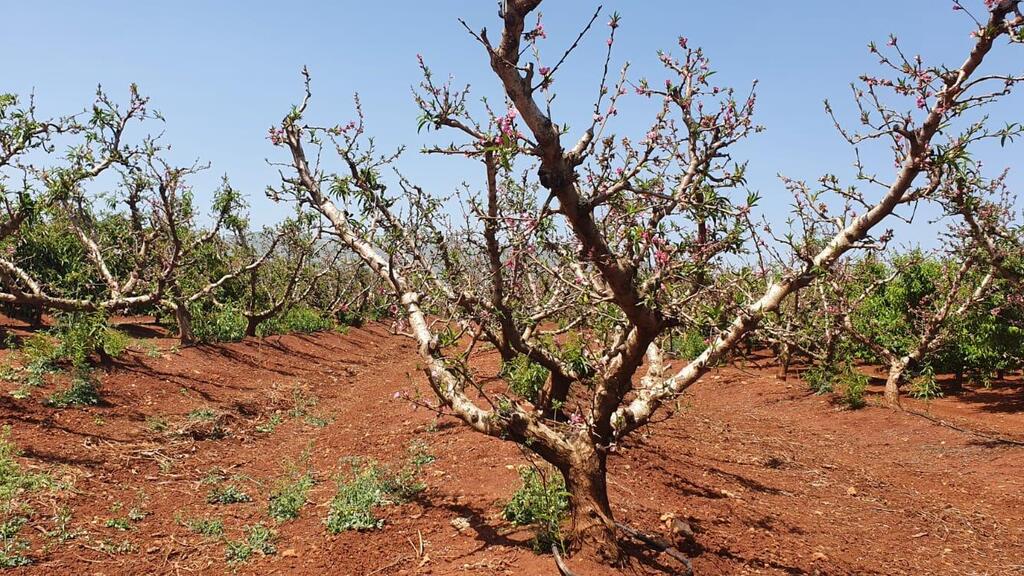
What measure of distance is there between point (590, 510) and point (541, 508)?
2.07 ft

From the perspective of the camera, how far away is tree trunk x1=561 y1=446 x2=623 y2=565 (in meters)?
4.76

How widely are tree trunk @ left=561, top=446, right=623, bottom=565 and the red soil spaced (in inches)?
9.2

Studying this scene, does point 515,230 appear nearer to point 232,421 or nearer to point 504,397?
point 504,397

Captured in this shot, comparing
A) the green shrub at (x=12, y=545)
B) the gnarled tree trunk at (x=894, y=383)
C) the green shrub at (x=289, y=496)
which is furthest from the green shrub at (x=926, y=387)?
Result: the green shrub at (x=12, y=545)

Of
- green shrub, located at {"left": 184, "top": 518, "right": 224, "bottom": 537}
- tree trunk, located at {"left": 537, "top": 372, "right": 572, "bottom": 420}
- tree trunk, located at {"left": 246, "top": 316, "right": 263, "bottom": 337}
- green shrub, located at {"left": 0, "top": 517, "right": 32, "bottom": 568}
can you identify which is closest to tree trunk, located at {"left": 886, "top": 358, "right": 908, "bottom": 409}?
tree trunk, located at {"left": 537, "top": 372, "right": 572, "bottom": 420}

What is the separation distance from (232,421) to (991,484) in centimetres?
1208

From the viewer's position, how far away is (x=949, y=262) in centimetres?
1512

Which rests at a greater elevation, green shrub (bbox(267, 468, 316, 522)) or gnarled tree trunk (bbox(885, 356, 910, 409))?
gnarled tree trunk (bbox(885, 356, 910, 409))

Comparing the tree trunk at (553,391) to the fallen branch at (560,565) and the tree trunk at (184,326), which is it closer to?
the fallen branch at (560,565)

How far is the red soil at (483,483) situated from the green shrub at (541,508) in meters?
0.17

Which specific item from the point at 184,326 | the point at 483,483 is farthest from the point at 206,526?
the point at 184,326

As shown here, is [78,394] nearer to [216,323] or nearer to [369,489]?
[369,489]

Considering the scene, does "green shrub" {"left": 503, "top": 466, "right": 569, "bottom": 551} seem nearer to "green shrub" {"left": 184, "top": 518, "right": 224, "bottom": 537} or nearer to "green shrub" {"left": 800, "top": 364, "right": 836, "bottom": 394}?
"green shrub" {"left": 184, "top": 518, "right": 224, "bottom": 537}

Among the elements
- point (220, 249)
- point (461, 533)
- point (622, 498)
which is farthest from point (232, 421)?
point (220, 249)
